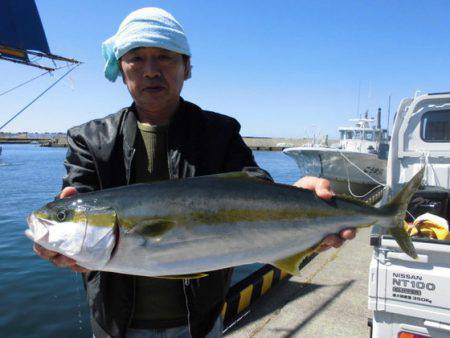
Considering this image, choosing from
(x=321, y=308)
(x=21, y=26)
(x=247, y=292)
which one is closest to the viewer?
(x=321, y=308)

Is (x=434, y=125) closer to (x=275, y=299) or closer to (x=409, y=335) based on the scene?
(x=275, y=299)

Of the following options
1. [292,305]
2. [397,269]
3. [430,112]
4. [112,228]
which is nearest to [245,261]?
[112,228]

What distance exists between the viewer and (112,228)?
2.18m

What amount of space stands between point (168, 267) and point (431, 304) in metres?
2.73

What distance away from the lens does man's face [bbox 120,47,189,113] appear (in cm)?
260

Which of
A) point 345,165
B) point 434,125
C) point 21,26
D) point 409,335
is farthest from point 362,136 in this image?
point 21,26

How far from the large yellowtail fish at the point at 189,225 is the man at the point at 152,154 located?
→ 21 cm

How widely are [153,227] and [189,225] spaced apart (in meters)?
0.20

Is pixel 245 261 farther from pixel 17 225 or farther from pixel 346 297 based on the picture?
pixel 17 225

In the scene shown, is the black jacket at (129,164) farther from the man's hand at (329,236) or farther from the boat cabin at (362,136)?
the boat cabin at (362,136)

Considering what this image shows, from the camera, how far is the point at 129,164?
8.84 ft

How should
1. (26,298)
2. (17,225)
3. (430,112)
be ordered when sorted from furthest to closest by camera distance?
(17,225), (26,298), (430,112)

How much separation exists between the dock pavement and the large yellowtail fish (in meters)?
3.55

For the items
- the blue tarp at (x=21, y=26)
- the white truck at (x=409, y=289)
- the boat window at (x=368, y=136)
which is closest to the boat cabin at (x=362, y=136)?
the boat window at (x=368, y=136)
